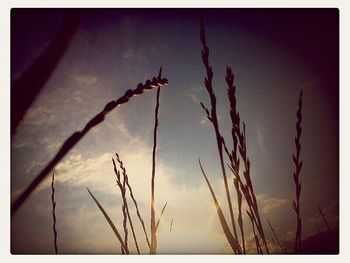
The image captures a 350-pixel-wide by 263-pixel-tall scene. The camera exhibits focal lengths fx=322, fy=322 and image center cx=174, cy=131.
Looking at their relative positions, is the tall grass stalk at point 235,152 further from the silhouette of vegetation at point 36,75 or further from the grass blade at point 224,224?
the silhouette of vegetation at point 36,75

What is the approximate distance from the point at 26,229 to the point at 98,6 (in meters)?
1.09

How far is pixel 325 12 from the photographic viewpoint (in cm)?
159

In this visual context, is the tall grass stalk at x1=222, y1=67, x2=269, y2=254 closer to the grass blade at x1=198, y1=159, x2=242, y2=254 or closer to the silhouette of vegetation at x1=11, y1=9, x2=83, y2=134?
the grass blade at x1=198, y1=159, x2=242, y2=254

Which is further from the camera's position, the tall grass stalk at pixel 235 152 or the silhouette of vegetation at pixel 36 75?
the tall grass stalk at pixel 235 152

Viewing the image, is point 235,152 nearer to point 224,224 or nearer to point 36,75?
point 224,224

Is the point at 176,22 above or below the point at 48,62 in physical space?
above

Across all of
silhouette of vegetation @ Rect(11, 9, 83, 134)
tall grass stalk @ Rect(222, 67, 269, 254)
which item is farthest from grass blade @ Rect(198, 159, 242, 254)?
silhouette of vegetation @ Rect(11, 9, 83, 134)

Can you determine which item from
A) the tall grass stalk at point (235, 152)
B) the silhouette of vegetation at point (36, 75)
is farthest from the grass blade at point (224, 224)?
the silhouette of vegetation at point (36, 75)

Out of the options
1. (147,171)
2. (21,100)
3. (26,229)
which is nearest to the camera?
(21,100)

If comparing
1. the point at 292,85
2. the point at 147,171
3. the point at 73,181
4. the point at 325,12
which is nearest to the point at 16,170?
the point at 73,181

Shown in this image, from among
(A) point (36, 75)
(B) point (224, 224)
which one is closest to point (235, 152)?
(B) point (224, 224)

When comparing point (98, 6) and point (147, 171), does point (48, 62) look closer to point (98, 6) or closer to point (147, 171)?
point (147, 171)

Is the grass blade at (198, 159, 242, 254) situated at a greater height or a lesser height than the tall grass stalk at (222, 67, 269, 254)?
lesser

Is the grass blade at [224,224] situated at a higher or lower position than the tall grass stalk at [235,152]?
lower
